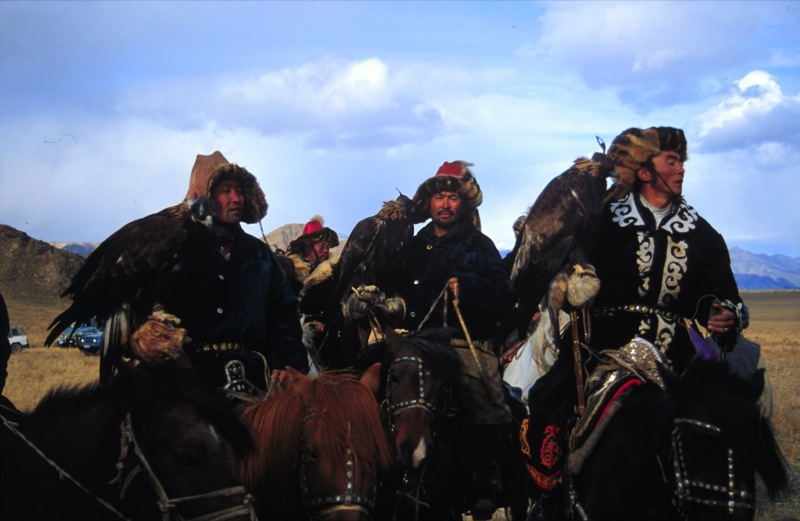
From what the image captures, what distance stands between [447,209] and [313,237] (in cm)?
372

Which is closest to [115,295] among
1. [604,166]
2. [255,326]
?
[255,326]

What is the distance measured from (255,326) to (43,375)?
21.2 meters

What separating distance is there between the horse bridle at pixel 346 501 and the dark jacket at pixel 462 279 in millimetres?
2972

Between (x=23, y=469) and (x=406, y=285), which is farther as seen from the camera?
(x=406, y=285)

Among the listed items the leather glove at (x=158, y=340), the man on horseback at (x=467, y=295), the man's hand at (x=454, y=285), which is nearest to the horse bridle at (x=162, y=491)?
the leather glove at (x=158, y=340)

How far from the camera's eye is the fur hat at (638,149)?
5.89 m

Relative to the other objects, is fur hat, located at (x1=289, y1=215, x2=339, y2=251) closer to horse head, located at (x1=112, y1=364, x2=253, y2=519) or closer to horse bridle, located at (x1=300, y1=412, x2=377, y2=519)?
horse bridle, located at (x1=300, y1=412, x2=377, y2=519)

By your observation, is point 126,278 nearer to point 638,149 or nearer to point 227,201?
point 227,201

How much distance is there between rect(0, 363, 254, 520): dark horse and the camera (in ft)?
12.5

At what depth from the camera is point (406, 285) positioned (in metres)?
7.91

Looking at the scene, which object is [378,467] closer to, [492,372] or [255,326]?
[255,326]

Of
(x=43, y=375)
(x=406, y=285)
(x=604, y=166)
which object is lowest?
(x=43, y=375)

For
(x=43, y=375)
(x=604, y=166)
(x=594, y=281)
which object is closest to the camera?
(x=594, y=281)

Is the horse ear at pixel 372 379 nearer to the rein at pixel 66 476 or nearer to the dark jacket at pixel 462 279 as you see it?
the rein at pixel 66 476
